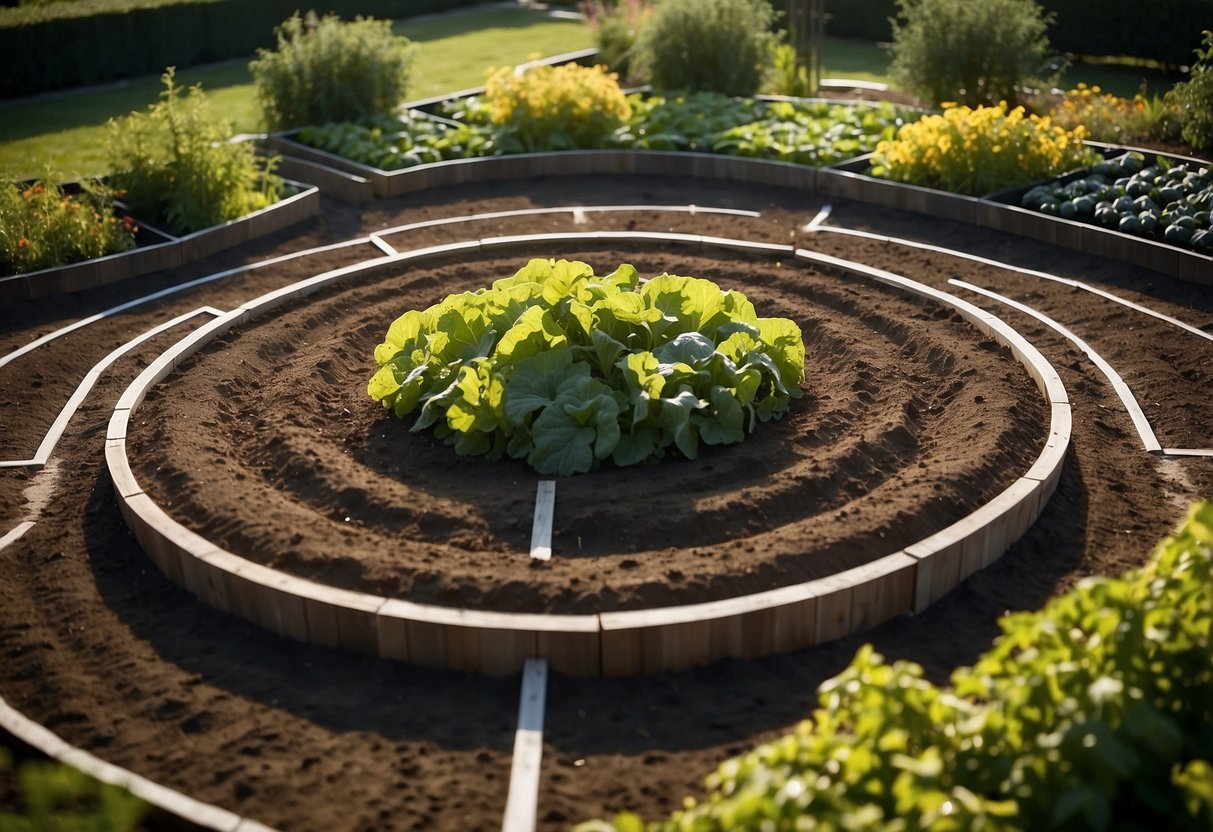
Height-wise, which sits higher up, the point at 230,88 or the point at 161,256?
the point at 230,88

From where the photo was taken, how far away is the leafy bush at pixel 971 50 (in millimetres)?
13719

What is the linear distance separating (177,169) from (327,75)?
11.1ft

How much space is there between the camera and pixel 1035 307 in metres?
9.47

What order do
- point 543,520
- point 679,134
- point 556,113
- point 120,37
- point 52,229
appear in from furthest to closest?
point 120,37, point 679,134, point 556,113, point 52,229, point 543,520

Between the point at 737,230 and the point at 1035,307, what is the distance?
115 inches

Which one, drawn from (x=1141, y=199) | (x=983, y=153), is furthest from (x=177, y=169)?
(x=1141, y=199)

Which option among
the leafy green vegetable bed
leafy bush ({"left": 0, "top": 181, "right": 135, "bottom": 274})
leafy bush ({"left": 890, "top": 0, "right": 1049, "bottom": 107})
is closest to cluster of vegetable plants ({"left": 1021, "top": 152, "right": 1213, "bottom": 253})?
the leafy green vegetable bed

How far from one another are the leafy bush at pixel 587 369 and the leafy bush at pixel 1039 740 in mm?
2970

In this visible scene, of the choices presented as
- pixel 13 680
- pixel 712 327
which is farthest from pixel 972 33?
pixel 13 680

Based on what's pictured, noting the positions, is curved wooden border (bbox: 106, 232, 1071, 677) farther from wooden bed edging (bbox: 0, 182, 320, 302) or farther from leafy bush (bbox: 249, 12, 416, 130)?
leafy bush (bbox: 249, 12, 416, 130)

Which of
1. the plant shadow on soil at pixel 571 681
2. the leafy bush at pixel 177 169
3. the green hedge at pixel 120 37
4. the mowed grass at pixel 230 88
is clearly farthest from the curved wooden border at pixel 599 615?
the green hedge at pixel 120 37

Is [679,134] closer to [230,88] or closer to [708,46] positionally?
[708,46]

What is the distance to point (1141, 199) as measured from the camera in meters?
10.7

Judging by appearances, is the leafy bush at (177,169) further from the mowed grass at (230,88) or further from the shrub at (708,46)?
the shrub at (708,46)
